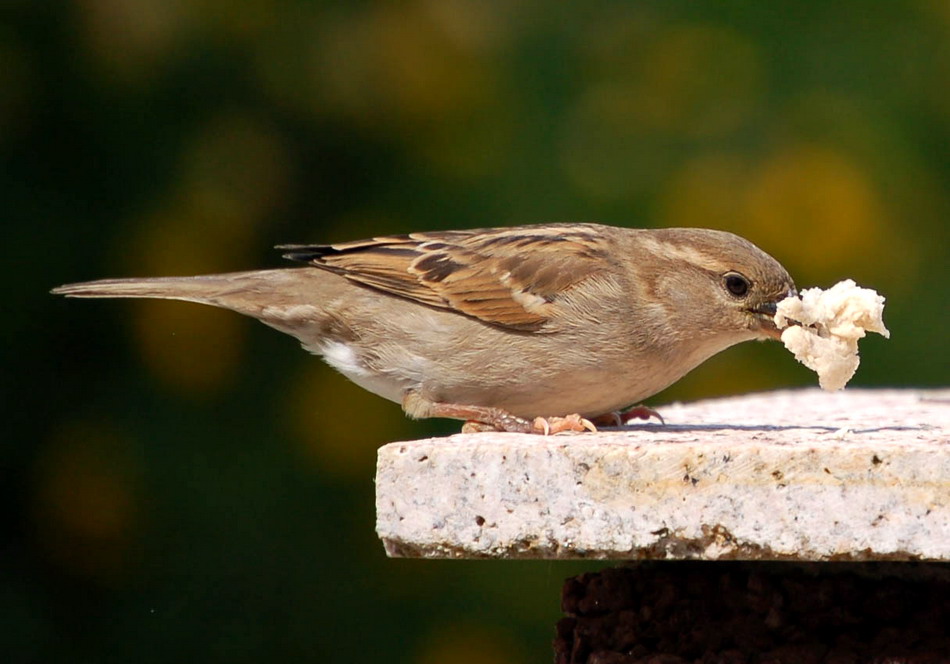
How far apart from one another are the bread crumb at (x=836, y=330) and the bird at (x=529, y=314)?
215mm

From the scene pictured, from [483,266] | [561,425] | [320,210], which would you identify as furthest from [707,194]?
[561,425]

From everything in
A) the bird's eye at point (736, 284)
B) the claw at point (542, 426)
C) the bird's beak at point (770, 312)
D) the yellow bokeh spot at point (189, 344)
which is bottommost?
the claw at point (542, 426)

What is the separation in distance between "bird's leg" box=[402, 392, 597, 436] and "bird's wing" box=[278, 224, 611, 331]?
245 millimetres

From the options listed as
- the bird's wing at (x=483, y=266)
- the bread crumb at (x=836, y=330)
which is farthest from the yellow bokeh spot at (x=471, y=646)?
the bread crumb at (x=836, y=330)

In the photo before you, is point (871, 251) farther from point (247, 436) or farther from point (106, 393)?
point (106, 393)

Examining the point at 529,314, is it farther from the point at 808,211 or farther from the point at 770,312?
the point at 808,211

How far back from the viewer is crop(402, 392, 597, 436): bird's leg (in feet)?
12.3

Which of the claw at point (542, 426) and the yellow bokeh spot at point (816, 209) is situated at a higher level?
the yellow bokeh spot at point (816, 209)

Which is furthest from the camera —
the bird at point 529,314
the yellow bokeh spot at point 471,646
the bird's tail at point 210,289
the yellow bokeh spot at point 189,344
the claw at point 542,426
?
the yellow bokeh spot at point 189,344

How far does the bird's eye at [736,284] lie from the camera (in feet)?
13.4

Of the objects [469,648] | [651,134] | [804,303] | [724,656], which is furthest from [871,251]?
[724,656]

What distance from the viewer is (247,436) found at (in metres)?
5.98

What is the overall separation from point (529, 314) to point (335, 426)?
6.77ft

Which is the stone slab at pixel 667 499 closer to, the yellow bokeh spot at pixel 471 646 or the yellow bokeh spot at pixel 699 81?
the yellow bokeh spot at pixel 471 646
